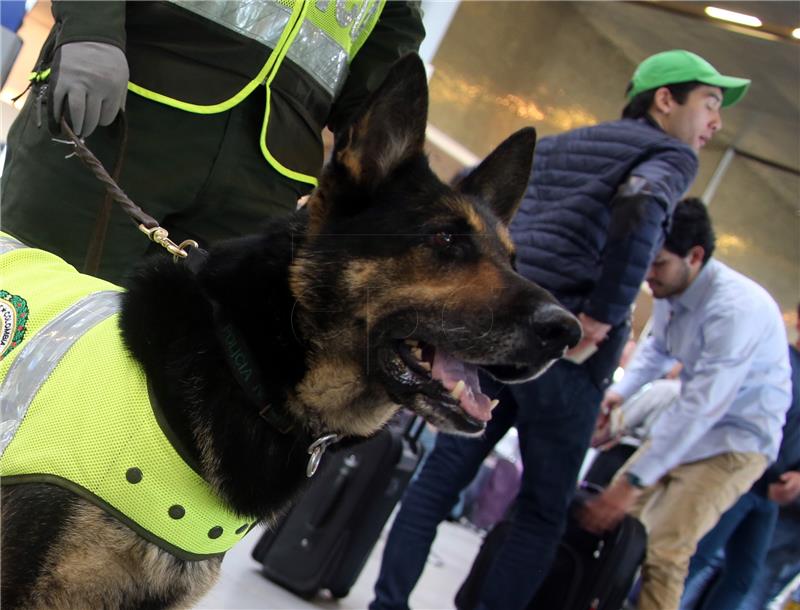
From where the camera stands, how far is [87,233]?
5.38 feet

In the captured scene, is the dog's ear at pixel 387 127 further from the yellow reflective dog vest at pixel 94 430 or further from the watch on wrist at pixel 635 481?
the watch on wrist at pixel 635 481

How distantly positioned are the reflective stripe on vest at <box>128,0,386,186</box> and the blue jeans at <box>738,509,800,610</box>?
3274 mm

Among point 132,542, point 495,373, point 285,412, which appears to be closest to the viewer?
point 132,542

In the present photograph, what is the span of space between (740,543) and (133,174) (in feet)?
10.9

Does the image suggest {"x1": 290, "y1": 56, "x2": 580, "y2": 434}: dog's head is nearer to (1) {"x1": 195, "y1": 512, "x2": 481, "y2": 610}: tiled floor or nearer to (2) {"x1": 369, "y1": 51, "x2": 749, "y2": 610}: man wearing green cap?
(1) {"x1": 195, "y1": 512, "x2": 481, "y2": 610}: tiled floor

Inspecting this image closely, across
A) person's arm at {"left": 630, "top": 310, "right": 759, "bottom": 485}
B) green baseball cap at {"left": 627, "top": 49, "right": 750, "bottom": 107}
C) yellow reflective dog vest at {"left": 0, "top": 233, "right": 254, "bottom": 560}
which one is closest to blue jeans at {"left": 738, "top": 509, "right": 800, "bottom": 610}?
person's arm at {"left": 630, "top": 310, "right": 759, "bottom": 485}

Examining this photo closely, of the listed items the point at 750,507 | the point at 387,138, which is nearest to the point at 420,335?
the point at 387,138

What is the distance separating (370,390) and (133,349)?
1.36 ft

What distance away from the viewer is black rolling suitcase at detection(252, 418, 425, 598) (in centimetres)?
305

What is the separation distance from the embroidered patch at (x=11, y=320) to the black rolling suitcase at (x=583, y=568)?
219 cm

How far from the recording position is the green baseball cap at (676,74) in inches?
105

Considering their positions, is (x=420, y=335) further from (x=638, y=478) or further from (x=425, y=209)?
(x=638, y=478)

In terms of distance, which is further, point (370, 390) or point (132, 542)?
point (370, 390)

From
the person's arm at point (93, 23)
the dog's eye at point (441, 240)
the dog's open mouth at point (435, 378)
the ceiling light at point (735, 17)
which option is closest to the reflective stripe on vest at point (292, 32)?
the person's arm at point (93, 23)
